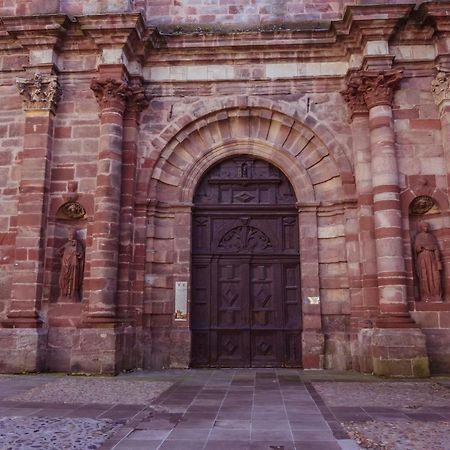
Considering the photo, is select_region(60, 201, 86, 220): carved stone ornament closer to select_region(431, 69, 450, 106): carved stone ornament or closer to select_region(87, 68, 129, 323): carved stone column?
select_region(87, 68, 129, 323): carved stone column

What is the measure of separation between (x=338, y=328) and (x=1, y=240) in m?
6.92

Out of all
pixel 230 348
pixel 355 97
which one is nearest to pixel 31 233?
pixel 230 348

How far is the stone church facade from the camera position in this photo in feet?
30.6

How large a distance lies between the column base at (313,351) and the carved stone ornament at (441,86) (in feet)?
17.0

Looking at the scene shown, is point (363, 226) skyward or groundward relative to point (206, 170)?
groundward

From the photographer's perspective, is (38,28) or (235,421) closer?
(235,421)

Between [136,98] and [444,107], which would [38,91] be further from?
[444,107]

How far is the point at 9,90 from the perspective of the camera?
1074cm

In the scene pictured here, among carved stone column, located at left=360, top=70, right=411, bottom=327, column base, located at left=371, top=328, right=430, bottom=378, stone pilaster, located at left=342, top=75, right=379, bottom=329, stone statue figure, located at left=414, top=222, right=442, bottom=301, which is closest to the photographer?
column base, located at left=371, top=328, right=430, bottom=378

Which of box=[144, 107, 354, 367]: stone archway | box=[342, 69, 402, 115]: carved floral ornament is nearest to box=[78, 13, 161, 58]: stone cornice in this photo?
box=[144, 107, 354, 367]: stone archway

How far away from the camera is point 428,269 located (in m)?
9.19

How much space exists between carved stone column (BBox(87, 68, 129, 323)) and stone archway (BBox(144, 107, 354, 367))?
845 mm

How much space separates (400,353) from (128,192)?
589 cm

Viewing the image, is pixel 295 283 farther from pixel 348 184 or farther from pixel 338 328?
pixel 348 184
